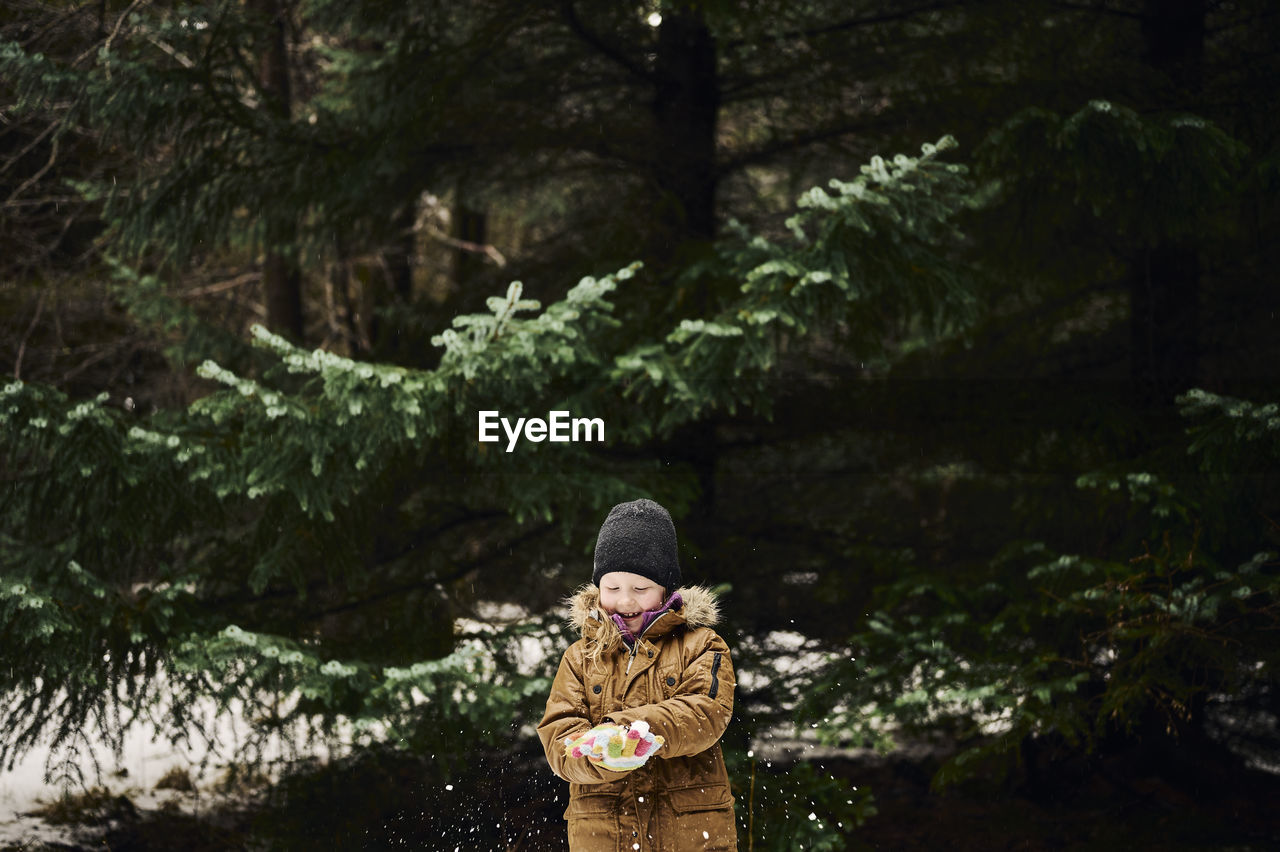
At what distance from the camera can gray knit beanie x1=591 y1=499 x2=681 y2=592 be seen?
2.90m

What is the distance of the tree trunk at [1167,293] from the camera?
6102 mm

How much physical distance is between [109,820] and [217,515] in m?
2.27

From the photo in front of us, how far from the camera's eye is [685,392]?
4703 mm

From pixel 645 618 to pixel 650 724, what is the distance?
336mm

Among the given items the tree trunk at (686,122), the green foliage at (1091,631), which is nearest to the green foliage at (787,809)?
the green foliage at (1091,631)

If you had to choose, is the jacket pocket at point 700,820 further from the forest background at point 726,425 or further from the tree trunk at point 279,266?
the tree trunk at point 279,266

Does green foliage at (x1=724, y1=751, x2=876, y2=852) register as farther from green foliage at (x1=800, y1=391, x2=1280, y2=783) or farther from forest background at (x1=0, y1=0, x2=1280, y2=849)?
green foliage at (x1=800, y1=391, x2=1280, y2=783)

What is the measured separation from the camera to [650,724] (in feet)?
8.79

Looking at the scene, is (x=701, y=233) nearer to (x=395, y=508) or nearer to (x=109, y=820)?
(x=395, y=508)

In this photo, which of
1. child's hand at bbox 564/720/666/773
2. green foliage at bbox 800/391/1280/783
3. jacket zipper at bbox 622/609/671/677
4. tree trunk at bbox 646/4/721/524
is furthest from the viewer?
tree trunk at bbox 646/4/721/524

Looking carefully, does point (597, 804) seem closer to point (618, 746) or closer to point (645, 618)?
point (618, 746)

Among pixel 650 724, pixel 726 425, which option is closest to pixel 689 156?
pixel 726 425

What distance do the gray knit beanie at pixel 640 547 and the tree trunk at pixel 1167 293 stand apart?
4.31 m

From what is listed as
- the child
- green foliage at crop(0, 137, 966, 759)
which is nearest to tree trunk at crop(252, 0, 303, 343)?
green foliage at crop(0, 137, 966, 759)
